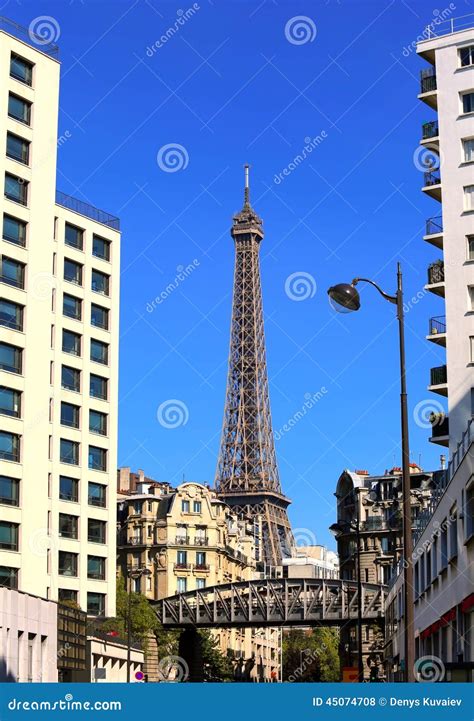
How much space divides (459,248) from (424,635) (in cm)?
2456

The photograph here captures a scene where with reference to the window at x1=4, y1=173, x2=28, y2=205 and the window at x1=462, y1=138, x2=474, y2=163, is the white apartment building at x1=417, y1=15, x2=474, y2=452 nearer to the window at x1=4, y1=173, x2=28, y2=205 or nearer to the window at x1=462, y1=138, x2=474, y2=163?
the window at x1=462, y1=138, x2=474, y2=163

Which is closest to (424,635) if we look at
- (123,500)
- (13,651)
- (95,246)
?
(13,651)

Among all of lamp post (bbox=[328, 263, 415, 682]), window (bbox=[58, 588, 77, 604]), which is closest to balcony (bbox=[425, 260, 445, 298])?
window (bbox=[58, 588, 77, 604])

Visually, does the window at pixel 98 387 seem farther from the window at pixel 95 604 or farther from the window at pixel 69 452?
the window at pixel 95 604

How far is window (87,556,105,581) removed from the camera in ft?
252

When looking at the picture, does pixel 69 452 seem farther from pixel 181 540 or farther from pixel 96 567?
pixel 181 540

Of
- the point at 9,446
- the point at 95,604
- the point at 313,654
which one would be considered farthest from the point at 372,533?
the point at 9,446

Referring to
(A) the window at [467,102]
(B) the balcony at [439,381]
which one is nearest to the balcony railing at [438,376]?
(B) the balcony at [439,381]

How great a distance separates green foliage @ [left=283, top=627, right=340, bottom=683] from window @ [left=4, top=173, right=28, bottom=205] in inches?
3578

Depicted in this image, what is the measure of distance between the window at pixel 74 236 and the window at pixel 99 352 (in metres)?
6.36

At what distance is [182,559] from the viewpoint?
423 ft

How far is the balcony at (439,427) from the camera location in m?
62.2
